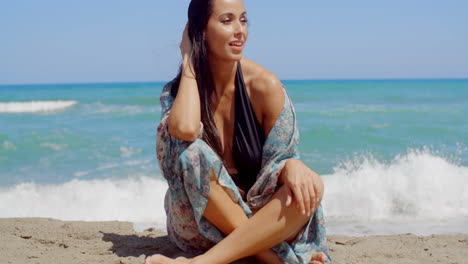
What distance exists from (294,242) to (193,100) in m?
0.94

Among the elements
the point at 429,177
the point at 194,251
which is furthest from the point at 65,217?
the point at 429,177

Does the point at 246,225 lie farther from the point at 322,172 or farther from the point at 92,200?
the point at 322,172

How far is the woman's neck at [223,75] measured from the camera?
3135 mm

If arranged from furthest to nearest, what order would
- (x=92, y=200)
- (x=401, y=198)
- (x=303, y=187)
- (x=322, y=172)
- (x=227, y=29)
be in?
(x=322, y=172), (x=92, y=200), (x=401, y=198), (x=227, y=29), (x=303, y=187)

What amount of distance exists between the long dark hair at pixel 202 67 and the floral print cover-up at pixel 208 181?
0.18 m

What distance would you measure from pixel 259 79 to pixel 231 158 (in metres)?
0.47

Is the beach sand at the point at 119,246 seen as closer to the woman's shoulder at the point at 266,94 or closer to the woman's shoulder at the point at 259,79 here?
the woman's shoulder at the point at 266,94

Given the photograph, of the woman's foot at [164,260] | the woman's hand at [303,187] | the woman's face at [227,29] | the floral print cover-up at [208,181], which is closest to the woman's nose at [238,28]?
the woman's face at [227,29]

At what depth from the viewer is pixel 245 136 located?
10.0 feet

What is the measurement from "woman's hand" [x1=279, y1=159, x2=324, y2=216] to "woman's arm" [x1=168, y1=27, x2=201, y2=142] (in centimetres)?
51

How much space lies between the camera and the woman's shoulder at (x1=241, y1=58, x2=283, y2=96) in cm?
296

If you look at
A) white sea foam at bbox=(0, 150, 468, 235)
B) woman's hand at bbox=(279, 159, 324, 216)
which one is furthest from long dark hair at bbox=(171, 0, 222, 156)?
white sea foam at bbox=(0, 150, 468, 235)

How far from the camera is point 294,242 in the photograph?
3045 millimetres

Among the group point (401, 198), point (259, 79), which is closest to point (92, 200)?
point (401, 198)
